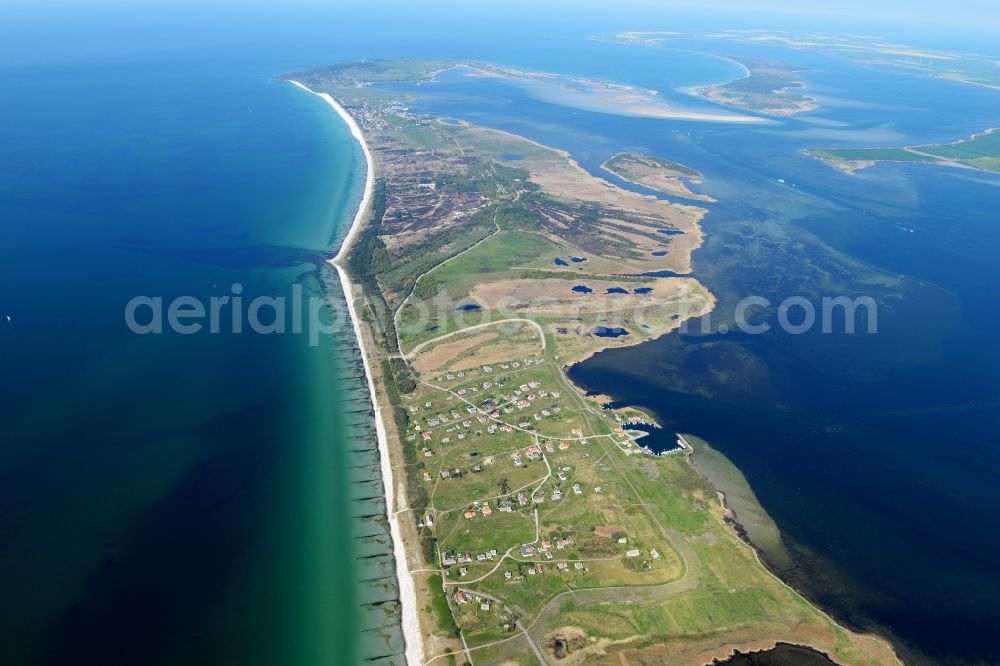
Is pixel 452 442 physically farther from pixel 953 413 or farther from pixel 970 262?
pixel 970 262

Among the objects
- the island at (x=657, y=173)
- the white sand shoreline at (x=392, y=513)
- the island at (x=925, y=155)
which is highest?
the island at (x=925, y=155)

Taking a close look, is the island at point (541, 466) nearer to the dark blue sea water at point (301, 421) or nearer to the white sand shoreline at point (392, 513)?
the white sand shoreline at point (392, 513)

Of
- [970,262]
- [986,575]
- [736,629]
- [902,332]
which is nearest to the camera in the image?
[736,629]

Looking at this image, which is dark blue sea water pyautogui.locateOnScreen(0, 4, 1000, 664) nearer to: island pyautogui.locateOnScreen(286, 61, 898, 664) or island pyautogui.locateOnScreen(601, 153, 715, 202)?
island pyautogui.locateOnScreen(286, 61, 898, 664)

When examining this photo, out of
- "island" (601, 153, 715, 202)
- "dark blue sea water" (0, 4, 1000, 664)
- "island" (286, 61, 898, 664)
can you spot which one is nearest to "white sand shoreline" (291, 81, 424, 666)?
"island" (286, 61, 898, 664)

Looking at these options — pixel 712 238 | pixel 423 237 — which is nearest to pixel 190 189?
pixel 423 237

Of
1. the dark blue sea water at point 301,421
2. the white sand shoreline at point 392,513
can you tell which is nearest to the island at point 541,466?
the white sand shoreline at point 392,513

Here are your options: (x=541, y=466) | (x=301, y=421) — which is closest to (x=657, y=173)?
(x=541, y=466)
